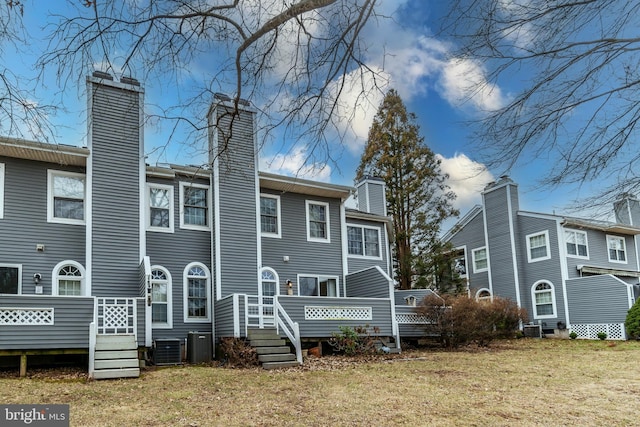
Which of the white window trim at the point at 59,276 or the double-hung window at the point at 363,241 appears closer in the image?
the white window trim at the point at 59,276

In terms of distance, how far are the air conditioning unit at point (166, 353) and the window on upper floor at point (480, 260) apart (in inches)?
748

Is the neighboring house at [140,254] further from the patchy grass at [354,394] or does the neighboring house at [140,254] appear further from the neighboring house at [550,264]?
the neighboring house at [550,264]

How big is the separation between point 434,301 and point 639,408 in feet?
27.8

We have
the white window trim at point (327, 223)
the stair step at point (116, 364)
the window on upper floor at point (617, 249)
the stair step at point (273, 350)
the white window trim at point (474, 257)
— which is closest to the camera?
the stair step at point (116, 364)

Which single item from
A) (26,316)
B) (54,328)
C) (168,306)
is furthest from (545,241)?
(26,316)

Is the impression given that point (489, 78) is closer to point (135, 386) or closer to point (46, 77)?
point (46, 77)

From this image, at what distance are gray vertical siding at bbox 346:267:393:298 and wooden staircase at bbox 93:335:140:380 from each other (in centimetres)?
758

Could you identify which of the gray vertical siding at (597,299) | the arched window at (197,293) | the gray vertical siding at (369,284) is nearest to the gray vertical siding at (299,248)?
the gray vertical siding at (369,284)

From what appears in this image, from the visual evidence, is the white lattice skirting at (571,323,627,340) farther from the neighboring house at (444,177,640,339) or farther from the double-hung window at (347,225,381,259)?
the double-hung window at (347,225,381,259)

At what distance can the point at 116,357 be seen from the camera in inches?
423

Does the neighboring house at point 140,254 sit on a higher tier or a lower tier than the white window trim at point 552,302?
higher

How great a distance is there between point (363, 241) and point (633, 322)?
11.2m

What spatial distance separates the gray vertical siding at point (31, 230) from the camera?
12672mm

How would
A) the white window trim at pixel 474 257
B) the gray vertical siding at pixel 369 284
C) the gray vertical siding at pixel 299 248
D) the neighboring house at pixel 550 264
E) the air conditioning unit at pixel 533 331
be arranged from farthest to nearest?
1. the white window trim at pixel 474 257
2. the air conditioning unit at pixel 533 331
3. the neighboring house at pixel 550 264
4. the gray vertical siding at pixel 299 248
5. the gray vertical siding at pixel 369 284
